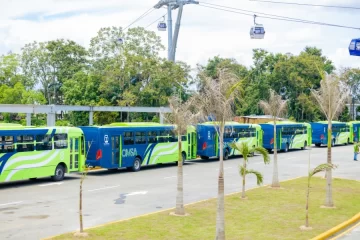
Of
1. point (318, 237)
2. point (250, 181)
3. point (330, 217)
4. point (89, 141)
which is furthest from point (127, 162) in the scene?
point (318, 237)

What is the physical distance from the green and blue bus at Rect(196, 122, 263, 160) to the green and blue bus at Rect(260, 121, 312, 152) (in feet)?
5.62

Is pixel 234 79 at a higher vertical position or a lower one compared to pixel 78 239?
higher

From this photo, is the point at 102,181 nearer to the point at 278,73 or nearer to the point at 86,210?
the point at 86,210

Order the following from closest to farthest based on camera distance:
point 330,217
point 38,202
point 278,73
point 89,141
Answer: point 330,217 → point 38,202 → point 89,141 → point 278,73

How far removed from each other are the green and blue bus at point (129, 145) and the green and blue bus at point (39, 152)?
1.35 metres

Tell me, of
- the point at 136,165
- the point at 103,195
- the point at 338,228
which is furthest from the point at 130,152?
the point at 338,228

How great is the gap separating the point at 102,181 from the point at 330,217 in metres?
12.1

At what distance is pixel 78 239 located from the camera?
488 inches

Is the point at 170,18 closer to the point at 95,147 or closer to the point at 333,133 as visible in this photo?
the point at 333,133

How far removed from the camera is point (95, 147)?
27.3m

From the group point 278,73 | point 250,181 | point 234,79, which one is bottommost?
point 250,181

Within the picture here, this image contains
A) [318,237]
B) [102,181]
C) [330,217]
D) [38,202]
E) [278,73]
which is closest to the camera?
[318,237]

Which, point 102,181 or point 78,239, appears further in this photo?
point 102,181

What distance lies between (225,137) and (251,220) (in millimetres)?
22686
